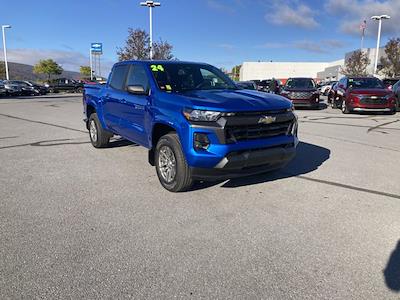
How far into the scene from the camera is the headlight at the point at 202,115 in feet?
14.8

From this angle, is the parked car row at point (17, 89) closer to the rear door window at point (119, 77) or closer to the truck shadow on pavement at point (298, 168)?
the rear door window at point (119, 77)

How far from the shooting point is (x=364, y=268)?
10.6ft

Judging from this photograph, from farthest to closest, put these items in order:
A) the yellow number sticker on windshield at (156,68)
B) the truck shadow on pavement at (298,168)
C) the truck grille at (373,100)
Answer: the truck grille at (373,100)
the yellow number sticker on windshield at (156,68)
the truck shadow on pavement at (298,168)

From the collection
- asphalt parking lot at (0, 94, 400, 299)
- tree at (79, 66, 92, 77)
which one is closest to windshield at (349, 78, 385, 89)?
asphalt parking lot at (0, 94, 400, 299)

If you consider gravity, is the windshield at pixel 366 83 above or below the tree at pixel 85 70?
below

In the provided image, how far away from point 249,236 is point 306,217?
863 millimetres

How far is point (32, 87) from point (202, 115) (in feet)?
128

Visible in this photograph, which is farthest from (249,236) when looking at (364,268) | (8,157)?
(8,157)

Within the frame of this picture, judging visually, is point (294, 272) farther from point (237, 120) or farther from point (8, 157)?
point (8, 157)

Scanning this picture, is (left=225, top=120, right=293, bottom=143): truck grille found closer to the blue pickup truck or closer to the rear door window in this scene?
the blue pickup truck

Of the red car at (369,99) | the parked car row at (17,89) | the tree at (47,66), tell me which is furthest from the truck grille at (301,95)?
the tree at (47,66)

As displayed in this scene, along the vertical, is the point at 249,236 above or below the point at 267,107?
below

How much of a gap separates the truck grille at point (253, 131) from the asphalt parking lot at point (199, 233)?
80 centimetres

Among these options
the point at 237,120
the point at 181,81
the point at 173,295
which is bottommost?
the point at 173,295
